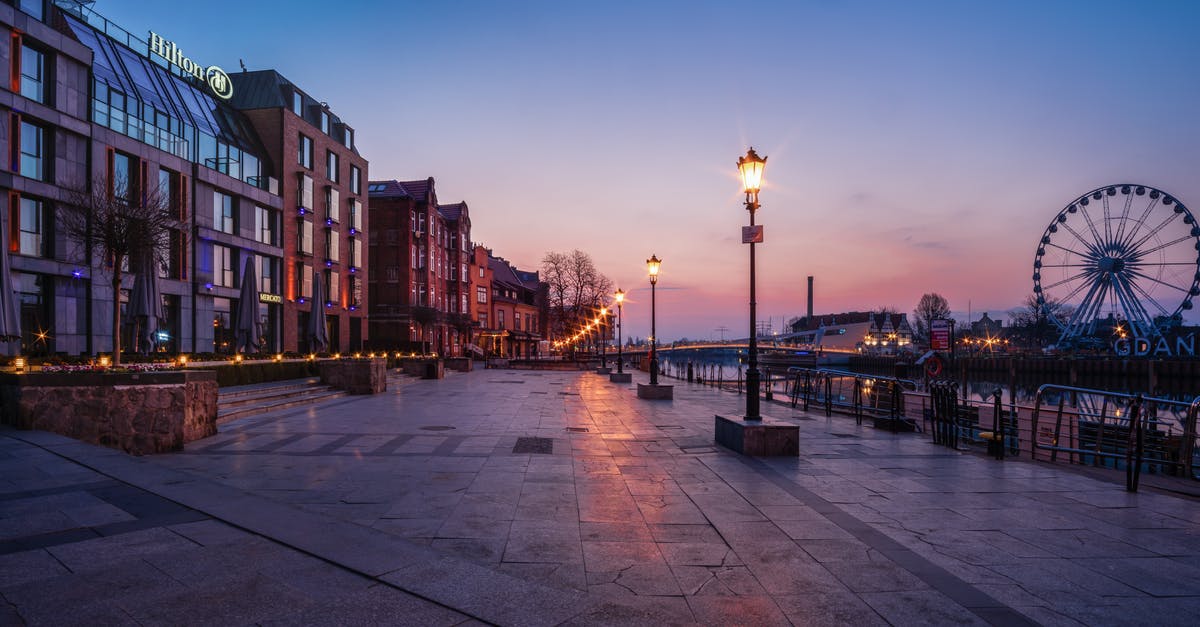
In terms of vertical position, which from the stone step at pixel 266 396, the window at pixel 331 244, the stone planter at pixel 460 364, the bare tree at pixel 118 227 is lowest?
the stone planter at pixel 460 364

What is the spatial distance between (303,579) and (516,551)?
1.66 metres

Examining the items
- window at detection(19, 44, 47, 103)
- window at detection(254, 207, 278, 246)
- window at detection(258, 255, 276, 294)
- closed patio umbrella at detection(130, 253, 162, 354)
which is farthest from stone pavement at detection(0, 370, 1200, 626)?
window at detection(254, 207, 278, 246)

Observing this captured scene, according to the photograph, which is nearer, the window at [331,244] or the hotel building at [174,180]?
the hotel building at [174,180]

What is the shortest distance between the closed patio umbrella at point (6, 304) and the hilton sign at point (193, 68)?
26.9 meters

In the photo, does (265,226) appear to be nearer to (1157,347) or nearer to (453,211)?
(453,211)

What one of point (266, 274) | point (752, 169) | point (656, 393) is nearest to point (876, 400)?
point (656, 393)

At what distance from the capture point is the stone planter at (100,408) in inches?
376

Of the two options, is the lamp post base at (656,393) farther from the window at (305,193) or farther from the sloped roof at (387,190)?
the sloped roof at (387,190)

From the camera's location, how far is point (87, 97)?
85.6 ft

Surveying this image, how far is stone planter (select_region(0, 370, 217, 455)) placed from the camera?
9562 millimetres

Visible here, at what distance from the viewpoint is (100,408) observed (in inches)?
378

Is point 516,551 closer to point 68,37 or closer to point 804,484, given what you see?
point 804,484

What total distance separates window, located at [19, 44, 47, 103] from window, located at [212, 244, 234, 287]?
1055cm

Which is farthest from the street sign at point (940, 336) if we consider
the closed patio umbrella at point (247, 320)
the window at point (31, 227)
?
the window at point (31, 227)
